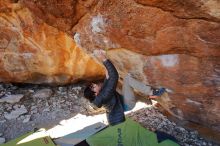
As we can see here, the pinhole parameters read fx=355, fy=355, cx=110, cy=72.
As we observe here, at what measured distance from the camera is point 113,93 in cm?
382

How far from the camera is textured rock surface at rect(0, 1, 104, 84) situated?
480 cm

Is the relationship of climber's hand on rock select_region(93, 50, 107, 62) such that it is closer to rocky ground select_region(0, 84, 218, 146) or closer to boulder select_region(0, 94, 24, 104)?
rocky ground select_region(0, 84, 218, 146)

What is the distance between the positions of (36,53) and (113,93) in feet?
5.70

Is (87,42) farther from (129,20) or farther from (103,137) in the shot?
(103,137)

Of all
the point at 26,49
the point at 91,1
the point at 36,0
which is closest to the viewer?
the point at 91,1

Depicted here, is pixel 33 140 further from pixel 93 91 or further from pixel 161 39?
pixel 161 39

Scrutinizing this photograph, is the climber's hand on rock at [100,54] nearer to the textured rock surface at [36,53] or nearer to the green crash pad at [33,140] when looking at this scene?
the textured rock surface at [36,53]

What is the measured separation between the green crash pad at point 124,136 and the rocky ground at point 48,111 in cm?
25

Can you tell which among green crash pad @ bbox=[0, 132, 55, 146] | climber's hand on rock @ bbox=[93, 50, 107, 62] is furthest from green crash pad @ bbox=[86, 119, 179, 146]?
climber's hand on rock @ bbox=[93, 50, 107, 62]

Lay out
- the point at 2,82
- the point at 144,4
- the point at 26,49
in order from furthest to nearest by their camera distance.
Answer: the point at 2,82 → the point at 26,49 → the point at 144,4

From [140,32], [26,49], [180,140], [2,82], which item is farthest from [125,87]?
[2,82]

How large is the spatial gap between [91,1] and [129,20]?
1.61 feet

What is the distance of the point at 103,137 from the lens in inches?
169

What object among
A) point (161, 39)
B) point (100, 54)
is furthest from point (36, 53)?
point (161, 39)
